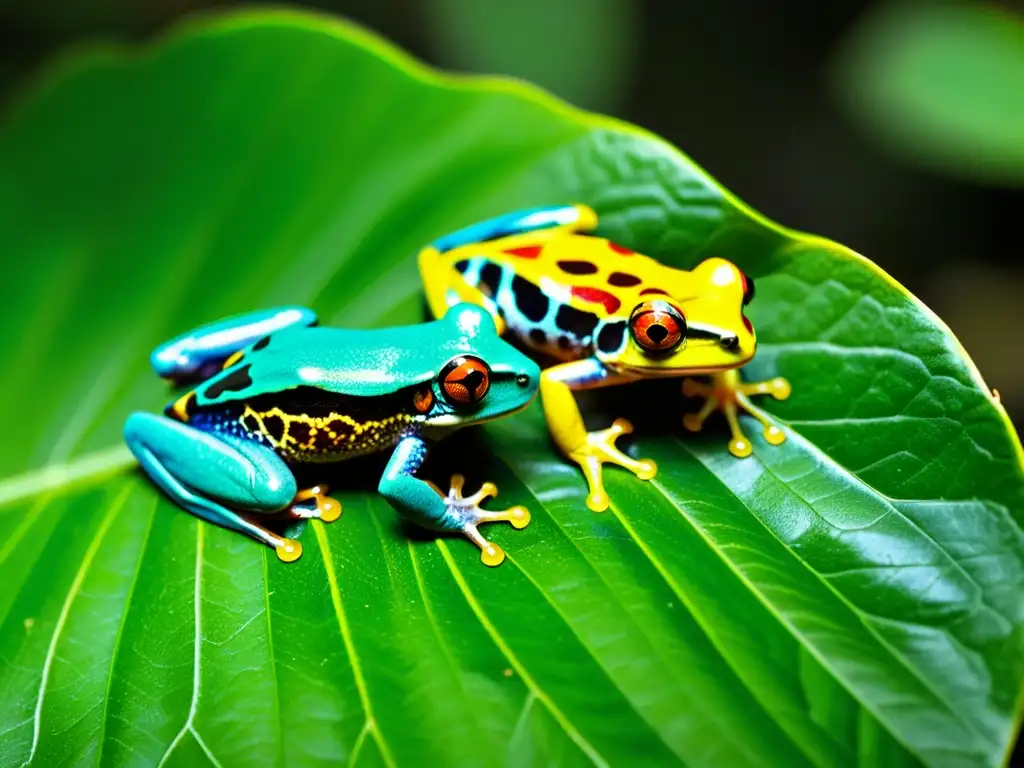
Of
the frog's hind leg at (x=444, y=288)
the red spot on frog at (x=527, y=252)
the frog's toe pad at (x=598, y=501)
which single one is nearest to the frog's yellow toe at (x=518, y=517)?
the frog's toe pad at (x=598, y=501)

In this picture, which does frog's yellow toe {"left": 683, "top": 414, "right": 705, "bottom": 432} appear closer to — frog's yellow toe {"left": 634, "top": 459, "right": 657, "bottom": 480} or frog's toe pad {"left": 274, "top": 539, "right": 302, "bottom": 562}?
frog's yellow toe {"left": 634, "top": 459, "right": 657, "bottom": 480}

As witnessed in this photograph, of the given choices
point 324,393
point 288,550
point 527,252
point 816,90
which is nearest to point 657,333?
point 527,252

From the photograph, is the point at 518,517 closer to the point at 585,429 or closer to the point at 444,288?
the point at 585,429

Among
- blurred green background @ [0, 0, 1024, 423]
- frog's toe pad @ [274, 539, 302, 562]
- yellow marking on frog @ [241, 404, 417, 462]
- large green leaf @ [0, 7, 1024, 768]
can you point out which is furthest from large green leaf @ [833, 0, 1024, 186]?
frog's toe pad @ [274, 539, 302, 562]

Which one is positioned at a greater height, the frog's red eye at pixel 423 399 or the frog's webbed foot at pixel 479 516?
the frog's red eye at pixel 423 399

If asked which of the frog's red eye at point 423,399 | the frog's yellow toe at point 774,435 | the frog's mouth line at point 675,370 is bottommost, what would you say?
the frog's yellow toe at point 774,435

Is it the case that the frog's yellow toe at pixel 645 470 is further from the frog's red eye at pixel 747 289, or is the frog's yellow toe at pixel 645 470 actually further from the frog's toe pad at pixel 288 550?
the frog's toe pad at pixel 288 550

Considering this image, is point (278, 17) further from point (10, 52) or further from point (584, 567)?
point (10, 52)
